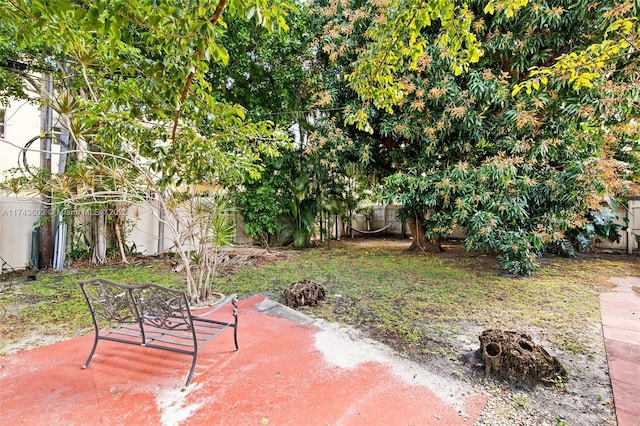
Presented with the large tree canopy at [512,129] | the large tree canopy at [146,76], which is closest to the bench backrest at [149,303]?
the large tree canopy at [146,76]

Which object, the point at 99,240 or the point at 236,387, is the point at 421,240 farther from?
the point at 99,240

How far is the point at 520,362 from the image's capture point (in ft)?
7.13

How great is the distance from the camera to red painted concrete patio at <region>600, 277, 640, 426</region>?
1.87 metres

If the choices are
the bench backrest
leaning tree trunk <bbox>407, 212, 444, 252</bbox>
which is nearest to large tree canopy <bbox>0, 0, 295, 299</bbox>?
the bench backrest

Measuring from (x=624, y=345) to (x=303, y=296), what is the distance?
3.08 m

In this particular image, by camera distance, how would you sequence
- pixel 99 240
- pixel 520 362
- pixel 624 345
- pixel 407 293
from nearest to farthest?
pixel 520 362
pixel 624 345
pixel 407 293
pixel 99 240

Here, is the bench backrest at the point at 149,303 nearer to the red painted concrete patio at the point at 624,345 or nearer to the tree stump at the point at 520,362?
the tree stump at the point at 520,362

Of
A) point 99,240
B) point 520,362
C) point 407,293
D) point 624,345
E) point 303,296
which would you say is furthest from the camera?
point 99,240

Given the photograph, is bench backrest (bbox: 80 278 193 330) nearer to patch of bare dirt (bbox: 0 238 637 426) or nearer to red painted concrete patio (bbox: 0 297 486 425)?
red painted concrete patio (bbox: 0 297 486 425)

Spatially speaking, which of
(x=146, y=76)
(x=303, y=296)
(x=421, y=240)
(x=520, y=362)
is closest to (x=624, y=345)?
(x=520, y=362)

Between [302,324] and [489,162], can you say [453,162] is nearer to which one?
[489,162]

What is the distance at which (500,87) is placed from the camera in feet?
16.5

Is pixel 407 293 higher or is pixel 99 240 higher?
pixel 99 240

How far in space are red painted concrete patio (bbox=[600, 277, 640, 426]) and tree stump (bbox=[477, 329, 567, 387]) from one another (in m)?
0.33
